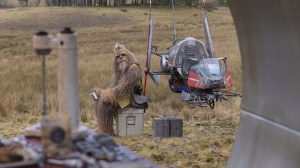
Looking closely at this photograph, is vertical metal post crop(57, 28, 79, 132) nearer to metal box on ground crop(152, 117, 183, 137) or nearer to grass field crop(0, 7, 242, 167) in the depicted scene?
A: grass field crop(0, 7, 242, 167)

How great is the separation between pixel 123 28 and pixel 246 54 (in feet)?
109

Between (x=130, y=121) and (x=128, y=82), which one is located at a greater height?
(x=128, y=82)

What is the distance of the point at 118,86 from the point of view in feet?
30.2

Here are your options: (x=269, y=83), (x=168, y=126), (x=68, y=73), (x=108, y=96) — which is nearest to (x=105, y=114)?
(x=108, y=96)

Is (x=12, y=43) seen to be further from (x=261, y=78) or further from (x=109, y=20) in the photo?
(x=261, y=78)

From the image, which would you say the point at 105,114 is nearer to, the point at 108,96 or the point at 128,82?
the point at 108,96

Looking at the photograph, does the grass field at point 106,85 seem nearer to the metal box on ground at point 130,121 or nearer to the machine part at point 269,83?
the metal box on ground at point 130,121

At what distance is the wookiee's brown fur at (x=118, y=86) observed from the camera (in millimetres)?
9156

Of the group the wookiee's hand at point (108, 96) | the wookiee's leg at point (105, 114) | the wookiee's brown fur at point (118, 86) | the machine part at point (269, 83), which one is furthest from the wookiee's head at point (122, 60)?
the machine part at point (269, 83)

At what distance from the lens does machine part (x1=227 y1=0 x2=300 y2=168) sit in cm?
508

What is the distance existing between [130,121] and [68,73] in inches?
240

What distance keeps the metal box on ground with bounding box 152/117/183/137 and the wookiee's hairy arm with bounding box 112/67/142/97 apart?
0.61 meters

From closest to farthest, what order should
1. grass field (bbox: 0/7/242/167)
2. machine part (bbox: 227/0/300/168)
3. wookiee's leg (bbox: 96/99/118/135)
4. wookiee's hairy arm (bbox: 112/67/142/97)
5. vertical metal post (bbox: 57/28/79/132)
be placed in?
vertical metal post (bbox: 57/28/79/132) → machine part (bbox: 227/0/300/168) → grass field (bbox: 0/7/242/167) → wookiee's hairy arm (bbox: 112/67/142/97) → wookiee's leg (bbox: 96/99/118/135)

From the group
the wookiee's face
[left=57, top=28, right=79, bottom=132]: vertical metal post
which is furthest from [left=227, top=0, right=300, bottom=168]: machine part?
the wookiee's face
